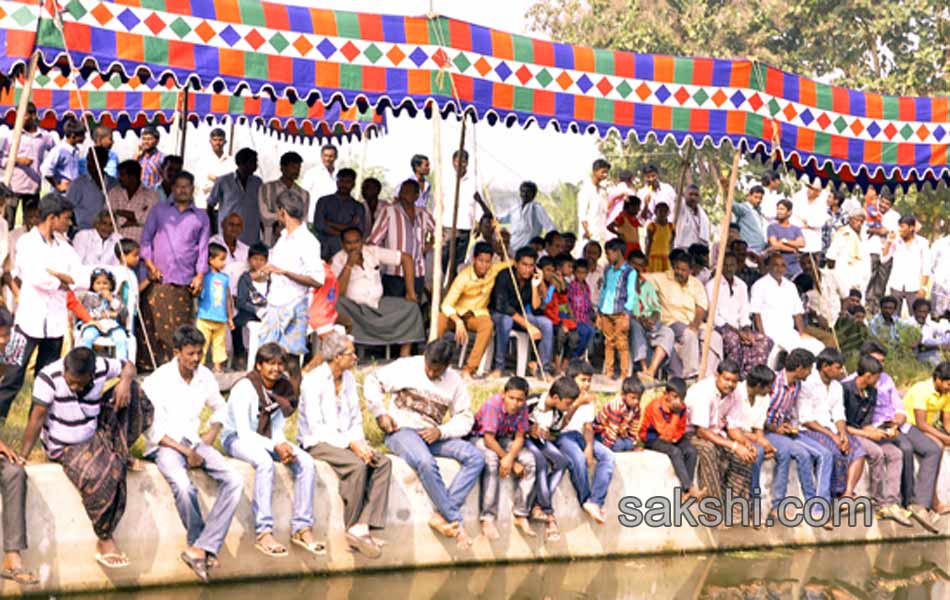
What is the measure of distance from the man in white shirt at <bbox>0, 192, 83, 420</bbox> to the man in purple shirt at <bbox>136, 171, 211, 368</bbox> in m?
1.52

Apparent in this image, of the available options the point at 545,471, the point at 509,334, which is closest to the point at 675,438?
the point at 545,471

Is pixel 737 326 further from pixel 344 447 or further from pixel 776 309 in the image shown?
pixel 344 447

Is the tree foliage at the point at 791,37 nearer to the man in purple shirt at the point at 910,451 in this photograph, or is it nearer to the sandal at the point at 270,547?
the man in purple shirt at the point at 910,451

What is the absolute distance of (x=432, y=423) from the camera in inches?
416

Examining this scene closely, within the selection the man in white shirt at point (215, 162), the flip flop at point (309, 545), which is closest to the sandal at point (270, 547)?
the flip flop at point (309, 545)

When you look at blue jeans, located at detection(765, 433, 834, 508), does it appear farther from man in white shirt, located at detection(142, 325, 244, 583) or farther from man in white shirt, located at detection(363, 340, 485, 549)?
man in white shirt, located at detection(142, 325, 244, 583)

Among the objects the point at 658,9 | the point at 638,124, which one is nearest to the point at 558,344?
the point at 638,124

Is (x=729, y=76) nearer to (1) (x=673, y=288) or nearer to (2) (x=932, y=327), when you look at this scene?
(1) (x=673, y=288)

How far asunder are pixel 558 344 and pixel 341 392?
13.5ft

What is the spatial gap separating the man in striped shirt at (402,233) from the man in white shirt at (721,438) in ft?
10.4

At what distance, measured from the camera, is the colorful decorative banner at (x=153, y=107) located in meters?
16.5

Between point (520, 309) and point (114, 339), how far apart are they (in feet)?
12.2

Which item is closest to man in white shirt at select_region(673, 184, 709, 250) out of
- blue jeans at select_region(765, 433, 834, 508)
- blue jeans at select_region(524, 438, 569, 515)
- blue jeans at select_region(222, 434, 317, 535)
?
blue jeans at select_region(765, 433, 834, 508)

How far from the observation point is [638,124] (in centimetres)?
1238
